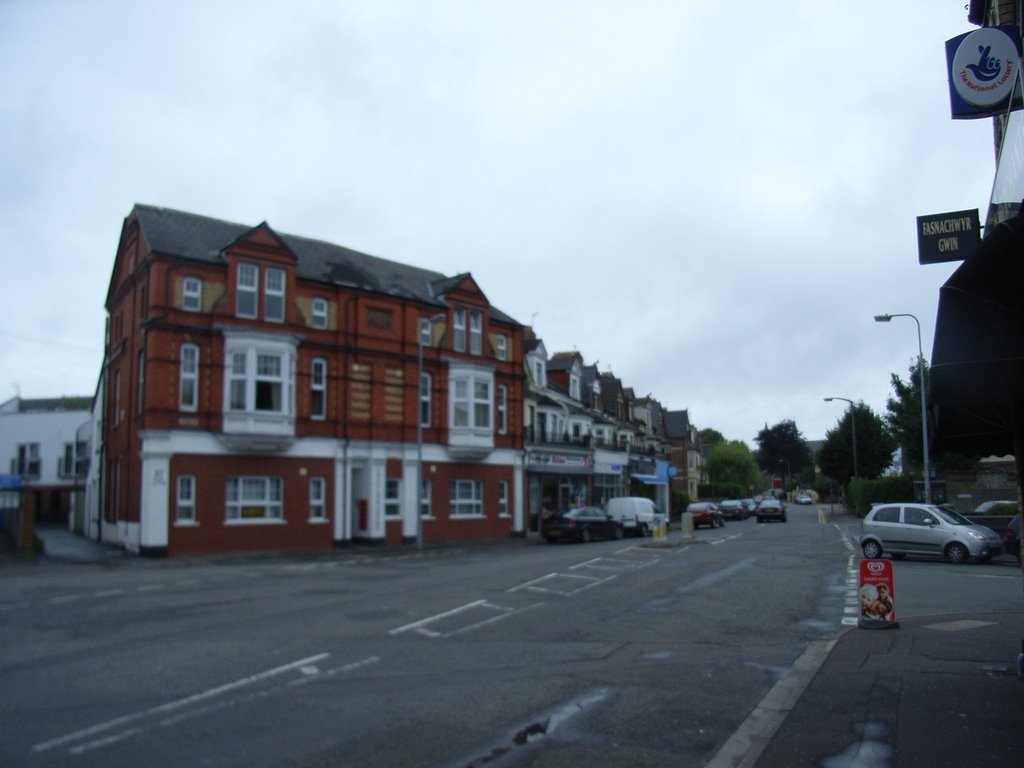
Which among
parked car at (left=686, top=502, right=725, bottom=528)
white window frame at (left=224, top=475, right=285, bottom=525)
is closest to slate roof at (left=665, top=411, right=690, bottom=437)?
parked car at (left=686, top=502, right=725, bottom=528)

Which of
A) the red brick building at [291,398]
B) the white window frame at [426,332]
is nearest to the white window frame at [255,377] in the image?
the red brick building at [291,398]

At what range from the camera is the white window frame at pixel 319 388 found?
31.7 m

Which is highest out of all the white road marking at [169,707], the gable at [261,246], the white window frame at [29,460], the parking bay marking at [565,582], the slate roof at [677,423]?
the gable at [261,246]

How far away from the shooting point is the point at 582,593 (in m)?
16.9

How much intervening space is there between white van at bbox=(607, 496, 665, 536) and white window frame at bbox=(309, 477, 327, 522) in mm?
13765

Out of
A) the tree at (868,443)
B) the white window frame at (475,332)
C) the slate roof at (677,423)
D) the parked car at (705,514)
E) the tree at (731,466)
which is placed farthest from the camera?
the tree at (731,466)

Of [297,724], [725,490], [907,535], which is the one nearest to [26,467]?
[907,535]

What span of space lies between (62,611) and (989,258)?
47.6ft

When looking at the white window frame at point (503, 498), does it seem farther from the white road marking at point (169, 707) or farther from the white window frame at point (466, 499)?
the white road marking at point (169, 707)

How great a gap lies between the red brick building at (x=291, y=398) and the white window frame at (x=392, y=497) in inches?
2.7

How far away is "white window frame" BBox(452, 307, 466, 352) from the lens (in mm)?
36844

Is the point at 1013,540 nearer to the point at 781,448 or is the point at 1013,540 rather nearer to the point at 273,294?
the point at 273,294

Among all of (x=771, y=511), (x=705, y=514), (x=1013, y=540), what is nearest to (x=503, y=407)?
(x=705, y=514)

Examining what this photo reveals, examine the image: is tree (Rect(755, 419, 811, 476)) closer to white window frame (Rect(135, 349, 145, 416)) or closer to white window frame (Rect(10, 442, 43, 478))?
white window frame (Rect(10, 442, 43, 478))
